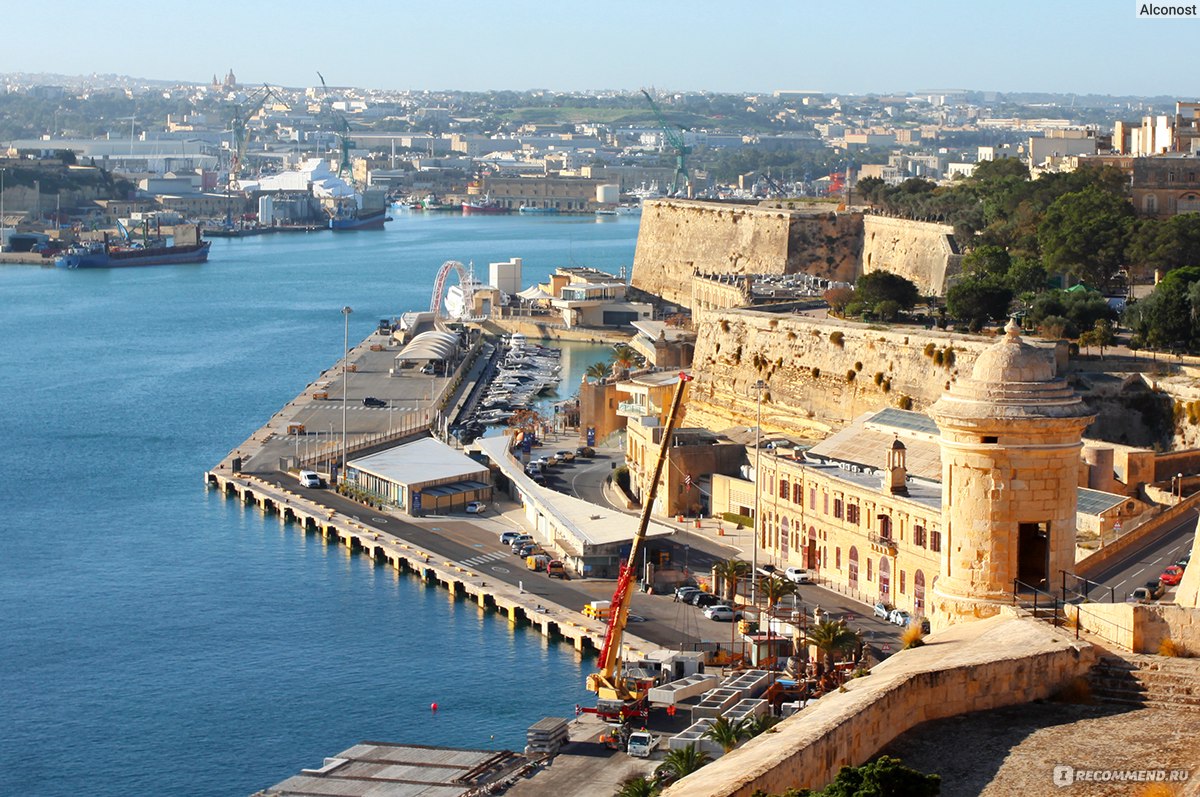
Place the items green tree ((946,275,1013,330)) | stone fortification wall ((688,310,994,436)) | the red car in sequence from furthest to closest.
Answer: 1. green tree ((946,275,1013,330))
2. stone fortification wall ((688,310,994,436))
3. the red car

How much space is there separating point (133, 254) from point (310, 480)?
44.4 meters

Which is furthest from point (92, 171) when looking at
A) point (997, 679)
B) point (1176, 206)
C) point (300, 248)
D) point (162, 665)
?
point (997, 679)

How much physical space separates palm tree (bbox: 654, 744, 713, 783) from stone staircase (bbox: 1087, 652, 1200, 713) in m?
7.62

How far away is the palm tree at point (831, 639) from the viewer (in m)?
14.0

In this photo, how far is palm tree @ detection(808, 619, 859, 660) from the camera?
14.0m

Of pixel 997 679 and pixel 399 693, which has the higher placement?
pixel 997 679

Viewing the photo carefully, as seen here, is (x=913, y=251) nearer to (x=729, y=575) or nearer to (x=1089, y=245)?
(x=1089, y=245)

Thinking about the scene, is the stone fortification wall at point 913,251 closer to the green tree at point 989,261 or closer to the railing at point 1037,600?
the green tree at point 989,261

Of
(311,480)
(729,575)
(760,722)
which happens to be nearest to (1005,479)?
(760,722)

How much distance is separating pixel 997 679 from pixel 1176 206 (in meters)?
26.8

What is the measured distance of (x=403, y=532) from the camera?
21.5m

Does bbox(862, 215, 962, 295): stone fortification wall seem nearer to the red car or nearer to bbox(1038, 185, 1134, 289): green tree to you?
bbox(1038, 185, 1134, 289): green tree

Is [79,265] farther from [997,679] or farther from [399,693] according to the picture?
[997,679]

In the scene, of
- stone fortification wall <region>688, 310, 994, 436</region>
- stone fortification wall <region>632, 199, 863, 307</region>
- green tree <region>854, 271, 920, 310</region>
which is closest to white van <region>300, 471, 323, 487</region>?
stone fortification wall <region>688, 310, 994, 436</region>
